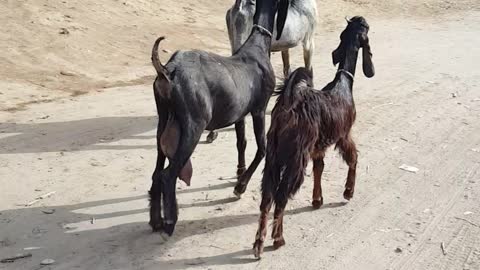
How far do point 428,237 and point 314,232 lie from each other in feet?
3.16

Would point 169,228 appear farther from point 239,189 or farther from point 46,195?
point 46,195

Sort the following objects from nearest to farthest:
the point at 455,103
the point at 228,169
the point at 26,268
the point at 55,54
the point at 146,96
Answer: the point at 26,268 → the point at 228,169 → the point at 455,103 → the point at 146,96 → the point at 55,54

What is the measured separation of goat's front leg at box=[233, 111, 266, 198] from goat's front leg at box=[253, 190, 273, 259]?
38.7 inches

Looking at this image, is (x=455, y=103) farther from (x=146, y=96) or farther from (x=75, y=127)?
(x=75, y=127)

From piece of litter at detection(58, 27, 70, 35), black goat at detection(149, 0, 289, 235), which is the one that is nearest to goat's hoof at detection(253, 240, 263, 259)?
black goat at detection(149, 0, 289, 235)

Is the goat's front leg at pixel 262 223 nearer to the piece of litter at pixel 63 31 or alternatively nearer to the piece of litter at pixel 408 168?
the piece of litter at pixel 408 168

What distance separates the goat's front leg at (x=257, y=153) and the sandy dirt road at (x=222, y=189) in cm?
15

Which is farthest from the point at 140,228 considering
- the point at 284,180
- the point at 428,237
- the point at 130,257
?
the point at 428,237

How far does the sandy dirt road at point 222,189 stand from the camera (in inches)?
223

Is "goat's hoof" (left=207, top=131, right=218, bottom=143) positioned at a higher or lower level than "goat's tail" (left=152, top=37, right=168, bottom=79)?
lower

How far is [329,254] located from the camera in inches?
224

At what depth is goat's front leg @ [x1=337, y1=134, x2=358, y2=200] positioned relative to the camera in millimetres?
6367

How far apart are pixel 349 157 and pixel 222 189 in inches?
52.4

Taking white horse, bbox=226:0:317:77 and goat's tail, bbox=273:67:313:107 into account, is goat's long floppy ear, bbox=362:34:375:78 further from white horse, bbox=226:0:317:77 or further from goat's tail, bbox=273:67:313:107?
white horse, bbox=226:0:317:77
